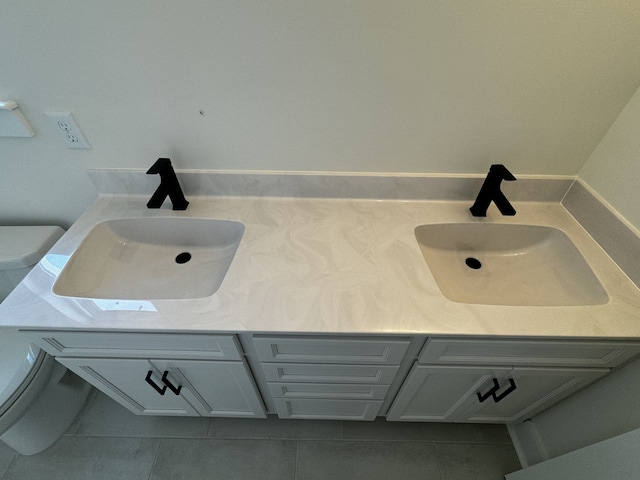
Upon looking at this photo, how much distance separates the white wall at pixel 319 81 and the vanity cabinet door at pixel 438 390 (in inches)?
24.5

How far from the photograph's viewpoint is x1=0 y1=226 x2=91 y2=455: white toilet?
92cm

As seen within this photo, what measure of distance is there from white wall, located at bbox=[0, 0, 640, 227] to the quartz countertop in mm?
212

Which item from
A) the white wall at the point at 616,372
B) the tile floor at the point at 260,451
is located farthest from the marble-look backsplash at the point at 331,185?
the tile floor at the point at 260,451

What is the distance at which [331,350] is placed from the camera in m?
0.72

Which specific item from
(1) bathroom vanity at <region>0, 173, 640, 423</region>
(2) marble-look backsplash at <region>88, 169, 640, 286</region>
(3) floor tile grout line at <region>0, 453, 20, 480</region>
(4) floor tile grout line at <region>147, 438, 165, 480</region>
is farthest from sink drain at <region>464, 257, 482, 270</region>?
(3) floor tile grout line at <region>0, 453, 20, 480</region>

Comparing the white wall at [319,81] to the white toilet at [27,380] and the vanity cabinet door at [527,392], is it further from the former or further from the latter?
the vanity cabinet door at [527,392]

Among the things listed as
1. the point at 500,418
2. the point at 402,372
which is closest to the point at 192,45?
the point at 402,372

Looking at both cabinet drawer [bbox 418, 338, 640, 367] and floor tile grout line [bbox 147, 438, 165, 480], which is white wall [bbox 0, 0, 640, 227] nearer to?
cabinet drawer [bbox 418, 338, 640, 367]

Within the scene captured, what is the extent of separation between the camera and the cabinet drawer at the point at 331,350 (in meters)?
0.68

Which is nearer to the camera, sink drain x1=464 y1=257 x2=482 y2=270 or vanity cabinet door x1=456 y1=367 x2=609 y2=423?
vanity cabinet door x1=456 y1=367 x2=609 y2=423

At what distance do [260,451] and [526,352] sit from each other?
1073mm

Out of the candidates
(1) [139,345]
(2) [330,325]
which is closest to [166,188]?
(1) [139,345]

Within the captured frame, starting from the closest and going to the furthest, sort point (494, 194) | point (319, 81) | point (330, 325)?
point (330, 325) < point (319, 81) < point (494, 194)

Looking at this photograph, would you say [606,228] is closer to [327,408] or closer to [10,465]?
[327,408]
